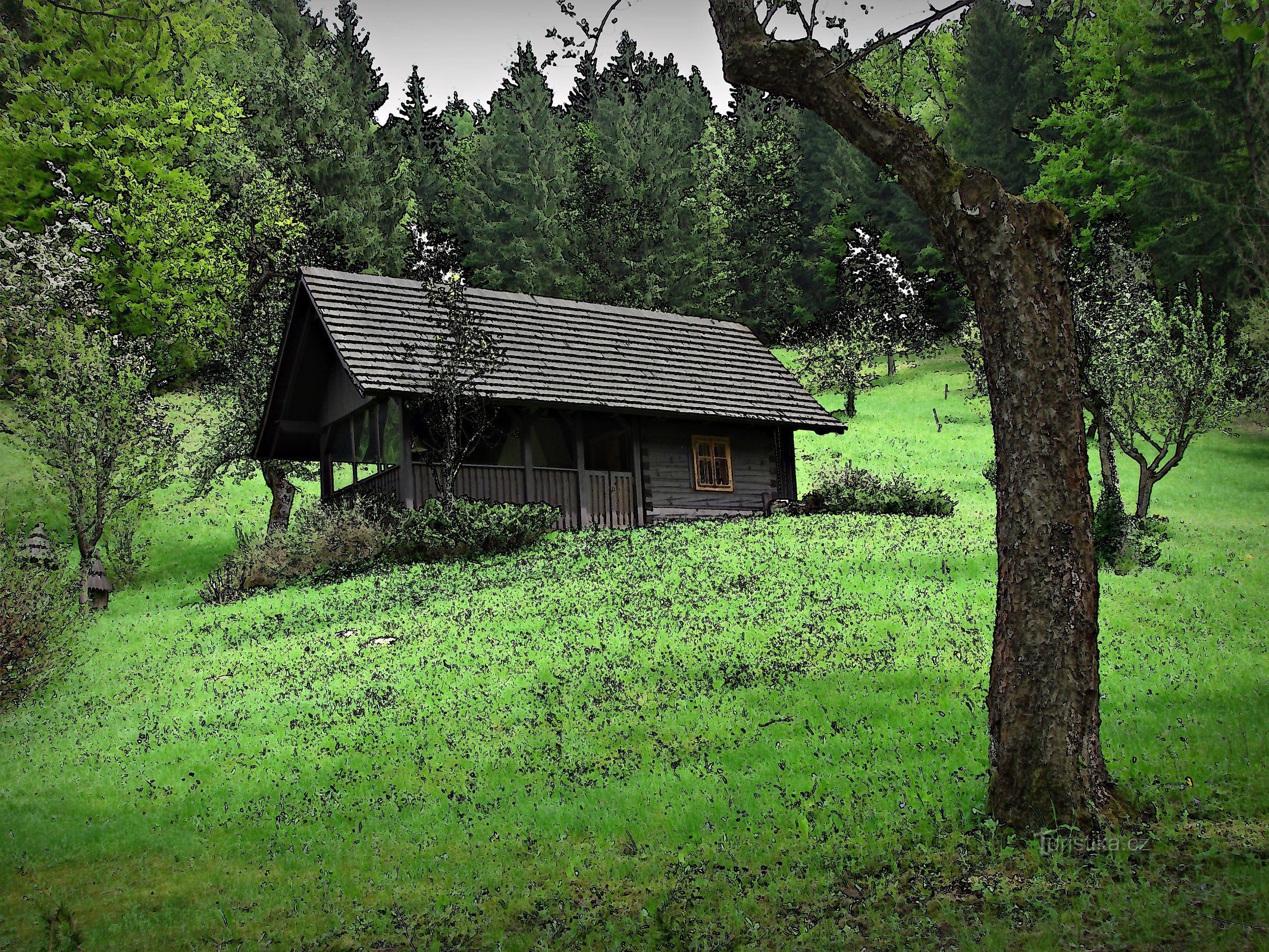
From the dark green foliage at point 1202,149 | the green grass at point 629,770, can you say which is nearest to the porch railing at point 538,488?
the green grass at point 629,770

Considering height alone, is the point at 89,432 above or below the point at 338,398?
below

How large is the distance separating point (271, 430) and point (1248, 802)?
81.0 feet

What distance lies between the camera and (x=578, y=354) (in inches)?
1088

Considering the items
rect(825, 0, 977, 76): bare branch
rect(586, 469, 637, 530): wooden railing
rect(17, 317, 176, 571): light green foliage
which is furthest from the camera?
rect(586, 469, 637, 530): wooden railing

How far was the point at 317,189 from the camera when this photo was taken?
49906mm

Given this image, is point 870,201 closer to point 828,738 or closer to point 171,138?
point 171,138

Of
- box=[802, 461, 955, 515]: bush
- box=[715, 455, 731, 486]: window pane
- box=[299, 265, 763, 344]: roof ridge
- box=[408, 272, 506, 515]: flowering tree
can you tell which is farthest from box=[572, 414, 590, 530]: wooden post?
box=[802, 461, 955, 515]: bush

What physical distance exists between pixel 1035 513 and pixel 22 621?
13.9 metres

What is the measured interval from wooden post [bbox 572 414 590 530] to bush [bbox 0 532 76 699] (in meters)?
11.7

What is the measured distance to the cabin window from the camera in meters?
28.2

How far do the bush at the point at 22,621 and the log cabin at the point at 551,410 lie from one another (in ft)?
25.2

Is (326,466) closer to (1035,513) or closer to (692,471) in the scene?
(692,471)

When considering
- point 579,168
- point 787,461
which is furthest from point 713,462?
point 579,168

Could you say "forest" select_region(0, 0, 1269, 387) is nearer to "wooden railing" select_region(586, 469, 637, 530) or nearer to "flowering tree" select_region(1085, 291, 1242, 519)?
"flowering tree" select_region(1085, 291, 1242, 519)
